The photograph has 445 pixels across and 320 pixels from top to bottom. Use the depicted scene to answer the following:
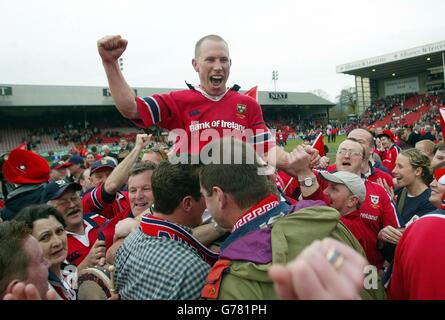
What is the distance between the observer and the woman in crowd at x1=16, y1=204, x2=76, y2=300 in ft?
8.55

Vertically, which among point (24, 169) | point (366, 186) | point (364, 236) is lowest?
point (364, 236)

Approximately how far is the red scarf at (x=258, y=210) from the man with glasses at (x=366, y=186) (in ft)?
2.01

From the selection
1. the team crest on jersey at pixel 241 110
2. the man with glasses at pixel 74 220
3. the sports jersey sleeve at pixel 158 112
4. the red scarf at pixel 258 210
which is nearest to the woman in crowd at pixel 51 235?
the man with glasses at pixel 74 220

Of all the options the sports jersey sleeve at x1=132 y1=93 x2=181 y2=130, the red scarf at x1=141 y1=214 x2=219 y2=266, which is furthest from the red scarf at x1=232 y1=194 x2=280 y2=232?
the sports jersey sleeve at x1=132 y1=93 x2=181 y2=130

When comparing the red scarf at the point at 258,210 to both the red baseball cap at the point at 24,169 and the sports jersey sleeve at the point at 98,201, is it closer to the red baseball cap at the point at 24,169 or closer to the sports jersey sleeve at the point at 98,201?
the sports jersey sleeve at the point at 98,201

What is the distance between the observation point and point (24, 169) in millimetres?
3980

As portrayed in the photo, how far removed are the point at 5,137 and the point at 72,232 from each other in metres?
38.8

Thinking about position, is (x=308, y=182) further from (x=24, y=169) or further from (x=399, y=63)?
(x=399, y=63)

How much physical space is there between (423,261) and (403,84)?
180ft

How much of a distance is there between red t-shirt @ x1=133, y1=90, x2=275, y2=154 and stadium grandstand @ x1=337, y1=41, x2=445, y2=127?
40859mm

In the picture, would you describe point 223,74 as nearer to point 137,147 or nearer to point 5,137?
point 137,147

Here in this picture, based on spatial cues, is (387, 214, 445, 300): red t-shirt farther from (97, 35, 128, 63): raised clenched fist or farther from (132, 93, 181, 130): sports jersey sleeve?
(97, 35, 128, 63): raised clenched fist

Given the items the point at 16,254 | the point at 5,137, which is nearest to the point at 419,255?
the point at 16,254

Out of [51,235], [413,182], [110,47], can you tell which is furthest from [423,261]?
[413,182]
